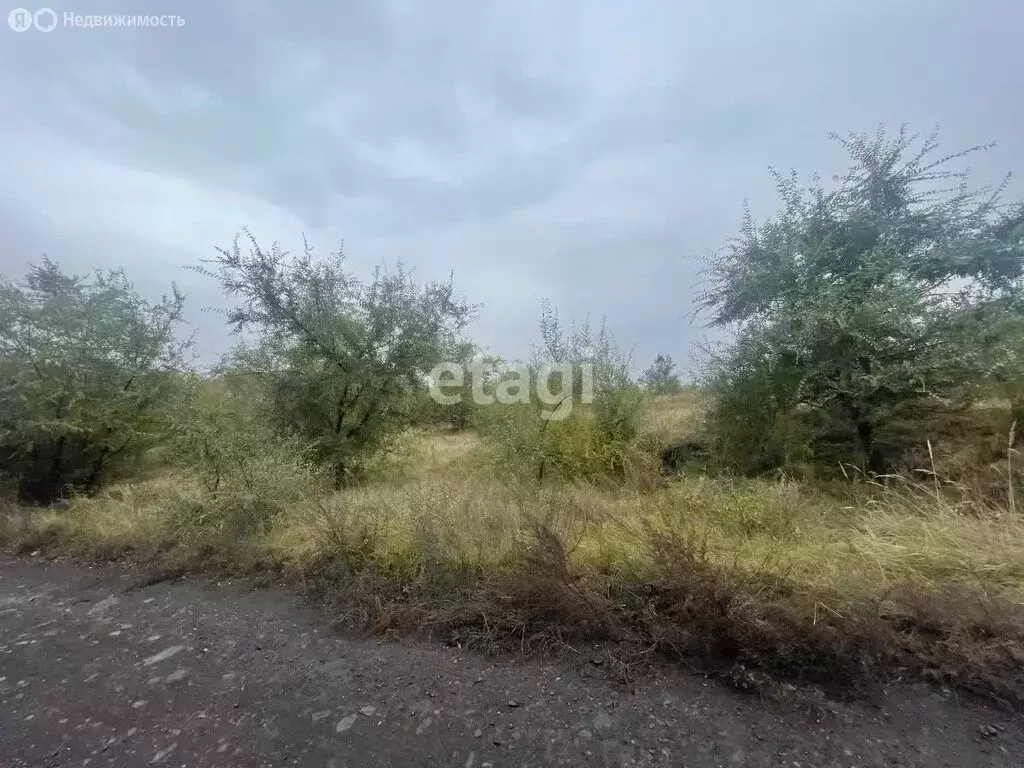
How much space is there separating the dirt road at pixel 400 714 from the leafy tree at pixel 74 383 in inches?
195

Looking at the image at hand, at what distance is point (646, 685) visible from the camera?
2.50 m

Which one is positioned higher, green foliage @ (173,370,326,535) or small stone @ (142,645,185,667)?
green foliage @ (173,370,326,535)

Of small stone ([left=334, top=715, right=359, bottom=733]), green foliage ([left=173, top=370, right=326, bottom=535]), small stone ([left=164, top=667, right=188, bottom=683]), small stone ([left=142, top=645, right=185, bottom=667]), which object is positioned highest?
green foliage ([left=173, top=370, right=326, bottom=535])

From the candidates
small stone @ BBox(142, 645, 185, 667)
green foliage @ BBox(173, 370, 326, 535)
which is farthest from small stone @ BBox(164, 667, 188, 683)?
green foliage @ BBox(173, 370, 326, 535)

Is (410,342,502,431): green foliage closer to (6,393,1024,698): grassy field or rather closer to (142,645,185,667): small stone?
(6,393,1024,698): grassy field

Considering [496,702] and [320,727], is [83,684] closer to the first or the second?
[320,727]

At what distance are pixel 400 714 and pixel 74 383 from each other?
7.96 metres

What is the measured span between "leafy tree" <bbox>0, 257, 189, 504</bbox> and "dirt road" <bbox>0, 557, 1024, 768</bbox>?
195 inches

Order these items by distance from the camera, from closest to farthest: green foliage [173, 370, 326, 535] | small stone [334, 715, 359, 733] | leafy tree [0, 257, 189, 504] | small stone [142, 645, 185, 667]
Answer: small stone [334, 715, 359, 733] → small stone [142, 645, 185, 667] → green foliage [173, 370, 326, 535] → leafy tree [0, 257, 189, 504]

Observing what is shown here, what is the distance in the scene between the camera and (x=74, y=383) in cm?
691

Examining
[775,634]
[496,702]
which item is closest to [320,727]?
[496,702]

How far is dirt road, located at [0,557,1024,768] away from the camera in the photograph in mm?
2068

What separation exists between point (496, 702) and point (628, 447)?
5031mm

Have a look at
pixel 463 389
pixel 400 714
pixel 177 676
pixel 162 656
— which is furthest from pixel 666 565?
pixel 463 389
